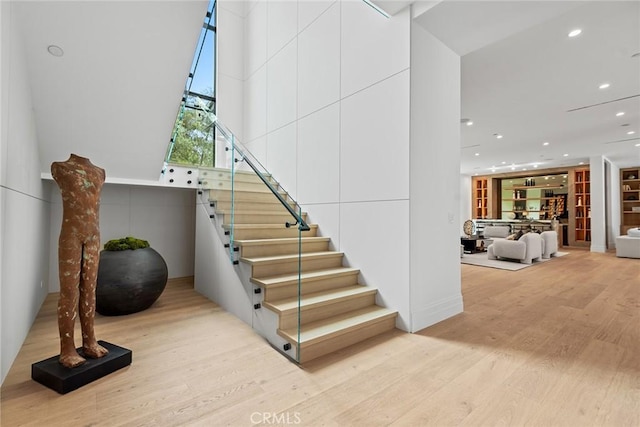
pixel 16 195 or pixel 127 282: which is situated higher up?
pixel 16 195

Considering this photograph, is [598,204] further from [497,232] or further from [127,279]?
[127,279]

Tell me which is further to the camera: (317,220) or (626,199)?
(626,199)

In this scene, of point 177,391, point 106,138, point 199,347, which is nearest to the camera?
point 177,391

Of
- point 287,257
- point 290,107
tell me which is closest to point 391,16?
point 290,107

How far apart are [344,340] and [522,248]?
6253mm

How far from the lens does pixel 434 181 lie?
334cm

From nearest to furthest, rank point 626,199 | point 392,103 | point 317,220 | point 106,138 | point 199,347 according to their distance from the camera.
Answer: point 199,347 → point 392,103 → point 106,138 → point 317,220 → point 626,199

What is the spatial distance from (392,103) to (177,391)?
3222mm

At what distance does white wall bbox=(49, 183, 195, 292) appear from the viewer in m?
4.66

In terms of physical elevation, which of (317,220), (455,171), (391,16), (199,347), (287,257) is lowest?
(199,347)

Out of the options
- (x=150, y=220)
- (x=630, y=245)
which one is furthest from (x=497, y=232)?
(x=150, y=220)

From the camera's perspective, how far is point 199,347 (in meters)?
2.68

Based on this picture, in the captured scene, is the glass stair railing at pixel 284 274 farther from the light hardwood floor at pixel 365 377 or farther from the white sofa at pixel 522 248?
the white sofa at pixel 522 248

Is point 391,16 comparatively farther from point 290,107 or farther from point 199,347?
point 199,347
